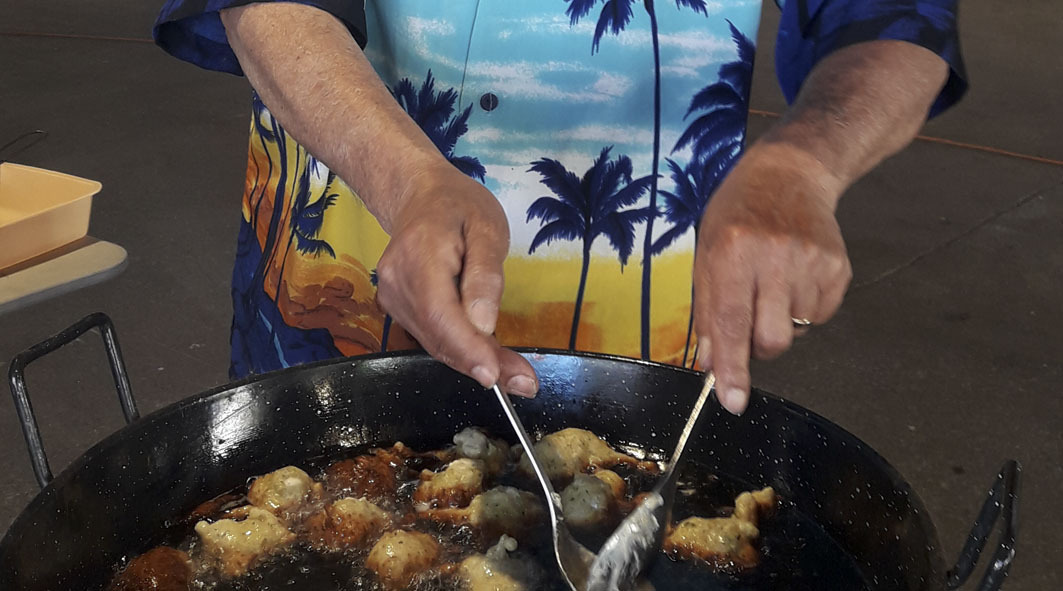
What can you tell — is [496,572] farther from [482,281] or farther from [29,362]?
[29,362]

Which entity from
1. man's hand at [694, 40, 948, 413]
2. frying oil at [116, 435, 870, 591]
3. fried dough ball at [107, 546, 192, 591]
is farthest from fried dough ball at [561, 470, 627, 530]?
fried dough ball at [107, 546, 192, 591]

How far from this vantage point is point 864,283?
3.05m

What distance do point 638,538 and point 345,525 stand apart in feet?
0.85

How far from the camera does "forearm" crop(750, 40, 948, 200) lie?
882 millimetres

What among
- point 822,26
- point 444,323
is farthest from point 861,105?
point 444,323

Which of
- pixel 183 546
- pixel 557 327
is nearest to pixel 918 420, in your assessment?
pixel 557 327

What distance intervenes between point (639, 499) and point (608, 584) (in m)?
0.15

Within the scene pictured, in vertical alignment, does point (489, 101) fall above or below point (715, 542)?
above

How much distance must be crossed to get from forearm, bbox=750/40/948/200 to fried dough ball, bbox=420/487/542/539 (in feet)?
1.28

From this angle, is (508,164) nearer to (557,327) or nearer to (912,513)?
(557,327)

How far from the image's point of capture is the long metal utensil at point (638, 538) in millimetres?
852

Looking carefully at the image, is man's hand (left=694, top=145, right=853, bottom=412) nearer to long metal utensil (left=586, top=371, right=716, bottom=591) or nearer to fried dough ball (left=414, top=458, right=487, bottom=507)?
long metal utensil (left=586, top=371, right=716, bottom=591)

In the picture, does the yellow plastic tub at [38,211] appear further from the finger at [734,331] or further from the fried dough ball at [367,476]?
the finger at [734,331]

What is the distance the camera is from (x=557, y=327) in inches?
45.5
